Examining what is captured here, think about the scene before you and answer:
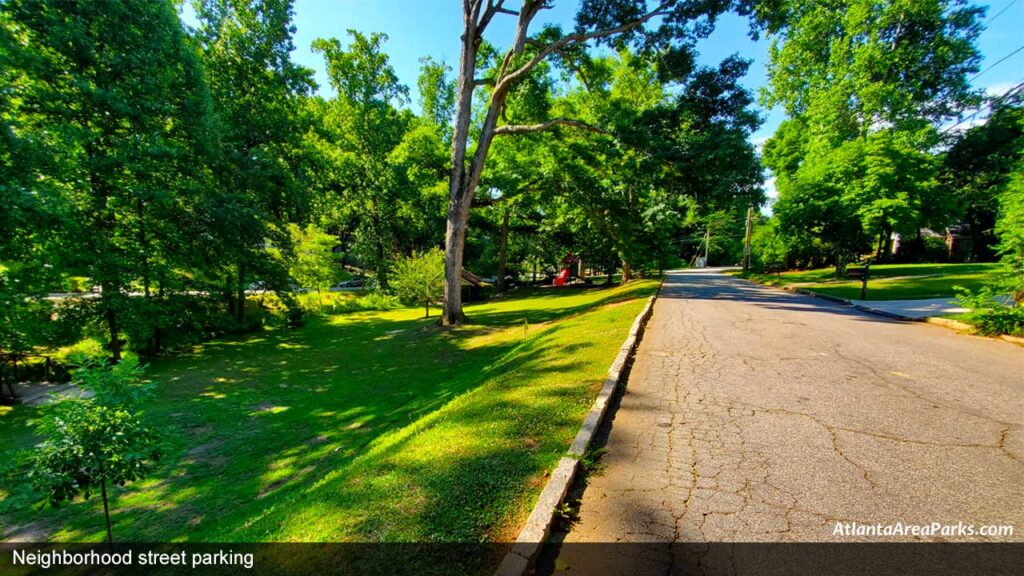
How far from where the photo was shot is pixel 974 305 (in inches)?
327

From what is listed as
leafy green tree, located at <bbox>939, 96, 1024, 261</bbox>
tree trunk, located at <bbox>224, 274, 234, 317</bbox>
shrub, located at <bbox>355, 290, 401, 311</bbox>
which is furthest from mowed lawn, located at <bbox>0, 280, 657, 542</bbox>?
leafy green tree, located at <bbox>939, 96, 1024, 261</bbox>

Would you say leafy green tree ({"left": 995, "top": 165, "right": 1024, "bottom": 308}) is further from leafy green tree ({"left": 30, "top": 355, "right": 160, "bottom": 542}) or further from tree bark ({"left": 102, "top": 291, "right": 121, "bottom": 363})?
tree bark ({"left": 102, "top": 291, "right": 121, "bottom": 363})

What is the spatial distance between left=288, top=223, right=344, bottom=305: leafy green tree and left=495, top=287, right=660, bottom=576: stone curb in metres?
23.5

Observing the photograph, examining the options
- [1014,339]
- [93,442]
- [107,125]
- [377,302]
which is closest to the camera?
[93,442]

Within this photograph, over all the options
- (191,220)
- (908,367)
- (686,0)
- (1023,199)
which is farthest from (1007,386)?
(191,220)

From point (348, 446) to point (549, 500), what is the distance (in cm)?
429

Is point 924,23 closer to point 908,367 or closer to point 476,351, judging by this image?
point 908,367

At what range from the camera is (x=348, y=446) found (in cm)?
570

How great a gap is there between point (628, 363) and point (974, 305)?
8.89 metres

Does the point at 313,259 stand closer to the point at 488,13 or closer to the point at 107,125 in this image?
the point at 107,125

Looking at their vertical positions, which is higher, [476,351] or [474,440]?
[474,440]

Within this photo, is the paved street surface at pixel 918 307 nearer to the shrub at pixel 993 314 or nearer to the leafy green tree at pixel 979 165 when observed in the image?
the shrub at pixel 993 314

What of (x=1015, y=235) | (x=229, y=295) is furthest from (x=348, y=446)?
(x=229, y=295)

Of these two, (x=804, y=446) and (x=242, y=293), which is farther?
(x=242, y=293)
